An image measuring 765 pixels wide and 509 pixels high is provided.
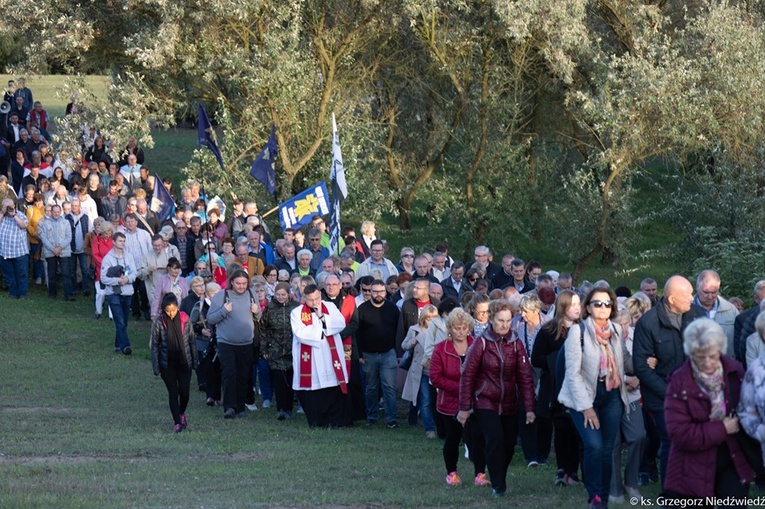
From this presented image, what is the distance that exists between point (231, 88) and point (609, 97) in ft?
26.1

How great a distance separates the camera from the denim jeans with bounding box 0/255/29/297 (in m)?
23.4

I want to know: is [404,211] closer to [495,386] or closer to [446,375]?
[446,375]

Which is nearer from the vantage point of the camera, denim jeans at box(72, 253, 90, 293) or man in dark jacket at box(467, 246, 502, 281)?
man in dark jacket at box(467, 246, 502, 281)

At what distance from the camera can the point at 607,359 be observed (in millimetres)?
9570

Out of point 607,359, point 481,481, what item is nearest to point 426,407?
point 481,481

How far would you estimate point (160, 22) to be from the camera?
23922mm

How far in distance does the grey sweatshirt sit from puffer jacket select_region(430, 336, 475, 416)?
4.32m

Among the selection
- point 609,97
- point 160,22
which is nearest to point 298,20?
point 160,22

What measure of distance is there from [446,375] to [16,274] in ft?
47.3

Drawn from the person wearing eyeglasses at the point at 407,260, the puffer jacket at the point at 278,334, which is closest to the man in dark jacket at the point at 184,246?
the person wearing eyeglasses at the point at 407,260

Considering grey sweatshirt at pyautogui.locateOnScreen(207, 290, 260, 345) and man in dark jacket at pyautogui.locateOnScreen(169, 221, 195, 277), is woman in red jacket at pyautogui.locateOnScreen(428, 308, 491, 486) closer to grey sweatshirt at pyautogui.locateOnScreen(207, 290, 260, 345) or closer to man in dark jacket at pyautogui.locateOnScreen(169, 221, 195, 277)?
grey sweatshirt at pyautogui.locateOnScreen(207, 290, 260, 345)

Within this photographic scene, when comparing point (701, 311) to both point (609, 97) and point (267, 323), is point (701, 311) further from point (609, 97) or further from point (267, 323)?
point (609, 97)

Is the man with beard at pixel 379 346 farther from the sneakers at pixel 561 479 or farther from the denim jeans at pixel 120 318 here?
the denim jeans at pixel 120 318

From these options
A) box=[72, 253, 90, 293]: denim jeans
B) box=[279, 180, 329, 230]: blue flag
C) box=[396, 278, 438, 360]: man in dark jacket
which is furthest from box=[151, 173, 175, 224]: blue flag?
box=[396, 278, 438, 360]: man in dark jacket
